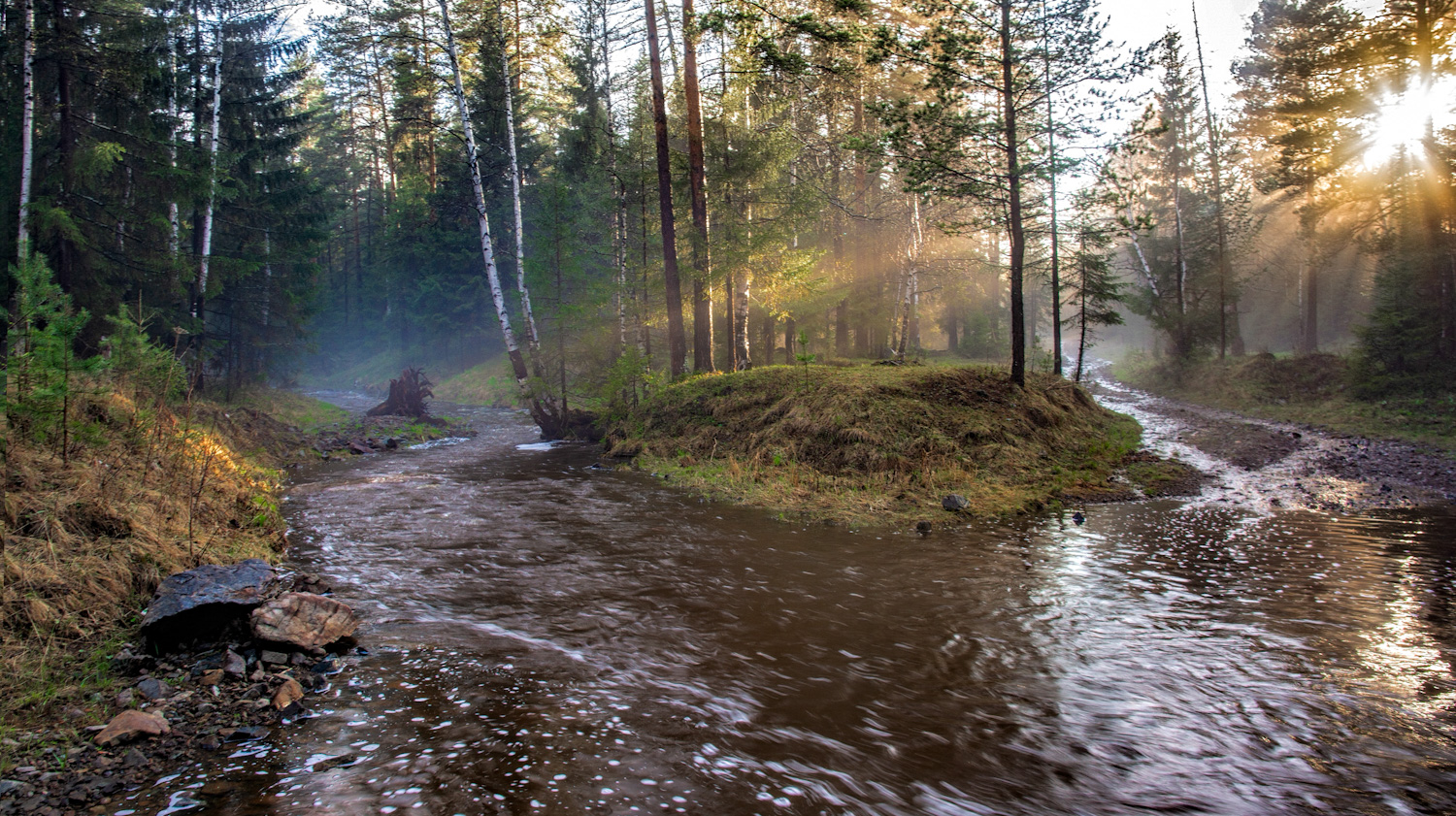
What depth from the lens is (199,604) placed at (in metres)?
4.94

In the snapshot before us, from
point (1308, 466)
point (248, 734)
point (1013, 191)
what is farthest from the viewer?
point (1013, 191)

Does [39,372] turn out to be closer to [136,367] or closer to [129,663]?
[136,367]

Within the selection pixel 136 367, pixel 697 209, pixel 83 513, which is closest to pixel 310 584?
pixel 83 513

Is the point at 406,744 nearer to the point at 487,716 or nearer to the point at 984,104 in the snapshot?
the point at 487,716

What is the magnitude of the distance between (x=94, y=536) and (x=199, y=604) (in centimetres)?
160

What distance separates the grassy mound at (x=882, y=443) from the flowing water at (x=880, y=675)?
179 centimetres

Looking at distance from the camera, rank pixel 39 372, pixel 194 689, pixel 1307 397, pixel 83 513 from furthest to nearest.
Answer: pixel 1307 397 → pixel 39 372 → pixel 83 513 → pixel 194 689

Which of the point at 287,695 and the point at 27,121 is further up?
the point at 27,121

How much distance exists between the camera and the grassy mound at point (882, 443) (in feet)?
35.1

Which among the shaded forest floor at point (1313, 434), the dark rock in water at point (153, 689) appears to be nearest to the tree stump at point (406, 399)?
the dark rock in water at point (153, 689)

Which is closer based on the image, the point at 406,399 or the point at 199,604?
the point at 199,604

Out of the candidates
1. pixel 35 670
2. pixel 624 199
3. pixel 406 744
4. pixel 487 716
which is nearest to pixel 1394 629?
pixel 487 716

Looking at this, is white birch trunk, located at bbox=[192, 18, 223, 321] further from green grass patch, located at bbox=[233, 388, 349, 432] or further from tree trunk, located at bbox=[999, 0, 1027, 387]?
tree trunk, located at bbox=[999, 0, 1027, 387]

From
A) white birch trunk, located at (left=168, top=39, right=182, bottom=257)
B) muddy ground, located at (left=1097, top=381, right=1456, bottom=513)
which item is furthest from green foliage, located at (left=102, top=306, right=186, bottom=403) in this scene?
muddy ground, located at (left=1097, top=381, right=1456, bottom=513)
